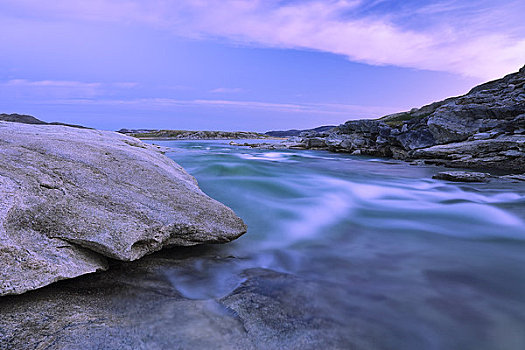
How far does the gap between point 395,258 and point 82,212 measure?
4585 mm

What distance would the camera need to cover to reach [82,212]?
11.3 ft

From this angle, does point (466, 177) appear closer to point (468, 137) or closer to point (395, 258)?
point (395, 258)

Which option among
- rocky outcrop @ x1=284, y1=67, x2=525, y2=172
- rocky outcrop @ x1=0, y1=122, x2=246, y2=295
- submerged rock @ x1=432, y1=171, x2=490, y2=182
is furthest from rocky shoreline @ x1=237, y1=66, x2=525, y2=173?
rocky outcrop @ x1=0, y1=122, x2=246, y2=295

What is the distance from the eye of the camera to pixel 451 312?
346 centimetres

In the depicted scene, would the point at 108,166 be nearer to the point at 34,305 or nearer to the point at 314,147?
the point at 34,305

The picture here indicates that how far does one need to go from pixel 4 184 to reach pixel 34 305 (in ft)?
4.60

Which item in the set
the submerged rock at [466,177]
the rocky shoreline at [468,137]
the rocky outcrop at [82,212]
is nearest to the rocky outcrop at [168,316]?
the rocky outcrop at [82,212]

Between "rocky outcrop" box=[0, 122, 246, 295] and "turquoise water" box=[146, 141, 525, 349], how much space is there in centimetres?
59

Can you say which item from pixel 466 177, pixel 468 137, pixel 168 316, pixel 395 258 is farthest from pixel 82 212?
pixel 468 137

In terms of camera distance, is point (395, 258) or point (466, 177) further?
point (466, 177)

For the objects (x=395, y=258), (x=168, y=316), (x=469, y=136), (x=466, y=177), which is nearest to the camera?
(x=168, y=316)

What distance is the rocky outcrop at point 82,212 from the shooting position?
284 cm

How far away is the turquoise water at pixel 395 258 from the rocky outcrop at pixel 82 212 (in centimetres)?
59

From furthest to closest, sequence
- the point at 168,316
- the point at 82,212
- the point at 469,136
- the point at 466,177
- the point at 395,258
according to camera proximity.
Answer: the point at 469,136 < the point at 466,177 < the point at 395,258 < the point at 82,212 < the point at 168,316
